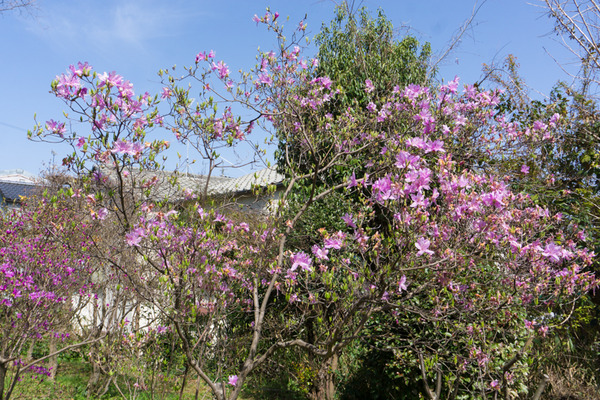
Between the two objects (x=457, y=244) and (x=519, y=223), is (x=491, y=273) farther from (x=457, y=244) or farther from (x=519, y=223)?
(x=457, y=244)

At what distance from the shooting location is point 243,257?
4.22 m

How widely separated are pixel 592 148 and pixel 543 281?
4.16 meters

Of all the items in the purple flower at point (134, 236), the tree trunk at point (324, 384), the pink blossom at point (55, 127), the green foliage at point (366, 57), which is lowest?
the tree trunk at point (324, 384)

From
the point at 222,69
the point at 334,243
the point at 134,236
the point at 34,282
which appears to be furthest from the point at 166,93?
the point at 34,282

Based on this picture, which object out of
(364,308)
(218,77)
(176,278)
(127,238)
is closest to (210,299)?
(176,278)

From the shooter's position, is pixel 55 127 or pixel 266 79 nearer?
pixel 55 127

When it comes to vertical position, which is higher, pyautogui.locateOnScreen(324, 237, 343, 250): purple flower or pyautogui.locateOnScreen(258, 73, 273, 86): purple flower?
pyautogui.locateOnScreen(258, 73, 273, 86): purple flower

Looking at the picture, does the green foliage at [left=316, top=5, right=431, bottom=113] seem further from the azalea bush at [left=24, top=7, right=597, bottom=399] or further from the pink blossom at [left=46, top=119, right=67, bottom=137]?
the pink blossom at [left=46, top=119, right=67, bottom=137]

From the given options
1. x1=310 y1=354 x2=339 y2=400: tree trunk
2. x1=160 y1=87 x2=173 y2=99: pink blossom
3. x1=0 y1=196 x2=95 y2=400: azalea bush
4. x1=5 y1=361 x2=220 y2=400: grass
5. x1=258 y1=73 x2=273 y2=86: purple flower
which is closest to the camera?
x1=160 y1=87 x2=173 y2=99: pink blossom

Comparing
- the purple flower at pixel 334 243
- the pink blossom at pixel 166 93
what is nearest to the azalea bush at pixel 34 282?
the pink blossom at pixel 166 93

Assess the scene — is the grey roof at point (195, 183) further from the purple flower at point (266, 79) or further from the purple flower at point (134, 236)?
the purple flower at point (266, 79)

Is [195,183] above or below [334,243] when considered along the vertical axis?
above

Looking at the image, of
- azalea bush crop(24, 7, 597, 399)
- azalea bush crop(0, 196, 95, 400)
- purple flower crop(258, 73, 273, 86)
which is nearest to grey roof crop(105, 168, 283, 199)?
azalea bush crop(24, 7, 597, 399)

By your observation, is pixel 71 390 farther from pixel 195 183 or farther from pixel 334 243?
pixel 334 243
